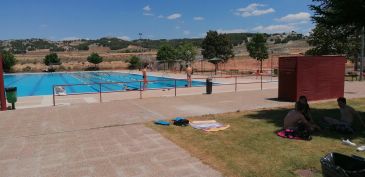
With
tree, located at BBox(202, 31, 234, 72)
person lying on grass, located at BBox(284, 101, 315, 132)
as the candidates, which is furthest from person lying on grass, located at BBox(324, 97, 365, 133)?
tree, located at BBox(202, 31, 234, 72)

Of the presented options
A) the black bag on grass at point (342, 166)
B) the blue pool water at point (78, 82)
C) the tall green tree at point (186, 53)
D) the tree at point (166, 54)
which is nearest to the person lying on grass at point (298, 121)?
the black bag on grass at point (342, 166)

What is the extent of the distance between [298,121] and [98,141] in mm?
5216

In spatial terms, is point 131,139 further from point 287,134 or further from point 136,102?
point 136,102

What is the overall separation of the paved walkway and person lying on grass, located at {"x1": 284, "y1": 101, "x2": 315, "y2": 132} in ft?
10.2

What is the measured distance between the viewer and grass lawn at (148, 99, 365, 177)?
263 inches

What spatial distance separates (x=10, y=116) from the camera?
13266mm

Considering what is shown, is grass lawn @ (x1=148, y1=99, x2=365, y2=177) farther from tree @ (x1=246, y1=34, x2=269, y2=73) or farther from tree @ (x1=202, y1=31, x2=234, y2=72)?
tree @ (x1=202, y1=31, x2=234, y2=72)

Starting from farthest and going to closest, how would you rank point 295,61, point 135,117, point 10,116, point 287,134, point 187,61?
point 187,61, point 295,61, point 10,116, point 135,117, point 287,134

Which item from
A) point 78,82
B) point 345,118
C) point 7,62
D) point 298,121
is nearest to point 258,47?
point 78,82

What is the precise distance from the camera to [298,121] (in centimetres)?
902

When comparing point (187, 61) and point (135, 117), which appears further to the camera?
point (187, 61)

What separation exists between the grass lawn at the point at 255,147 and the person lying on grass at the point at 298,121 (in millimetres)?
335

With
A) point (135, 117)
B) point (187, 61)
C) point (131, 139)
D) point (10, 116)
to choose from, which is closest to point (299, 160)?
point (131, 139)

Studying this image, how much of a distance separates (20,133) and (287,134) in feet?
24.9
